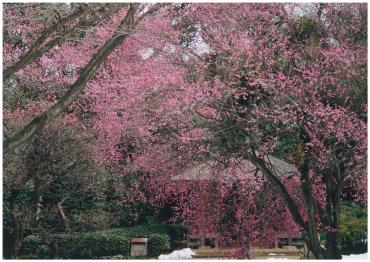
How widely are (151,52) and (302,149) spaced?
6.81m

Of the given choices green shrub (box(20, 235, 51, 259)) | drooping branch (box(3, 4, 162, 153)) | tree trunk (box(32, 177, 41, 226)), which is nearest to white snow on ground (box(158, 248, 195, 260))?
green shrub (box(20, 235, 51, 259))

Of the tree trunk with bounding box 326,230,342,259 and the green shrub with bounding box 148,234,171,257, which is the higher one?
the tree trunk with bounding box 326,230,342,259

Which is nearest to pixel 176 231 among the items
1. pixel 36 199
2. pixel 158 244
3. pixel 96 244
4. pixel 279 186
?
pixel 158 244

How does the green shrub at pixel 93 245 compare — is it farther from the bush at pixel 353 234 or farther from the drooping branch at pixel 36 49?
the drooping branch at pixel 36 49

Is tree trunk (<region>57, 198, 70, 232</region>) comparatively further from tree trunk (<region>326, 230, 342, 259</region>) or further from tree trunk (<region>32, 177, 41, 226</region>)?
tree trunk (<region>326, 230, 342, 259</region>)

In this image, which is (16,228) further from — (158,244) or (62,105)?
(62,105)

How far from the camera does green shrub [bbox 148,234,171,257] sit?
15.5 m

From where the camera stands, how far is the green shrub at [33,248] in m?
14.6

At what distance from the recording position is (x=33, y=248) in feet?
48.2

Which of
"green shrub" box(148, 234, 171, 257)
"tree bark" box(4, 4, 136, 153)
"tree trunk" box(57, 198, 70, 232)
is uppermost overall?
"tree bark" box(4, 4, 136, 153)

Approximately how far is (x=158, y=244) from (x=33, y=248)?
126 inches

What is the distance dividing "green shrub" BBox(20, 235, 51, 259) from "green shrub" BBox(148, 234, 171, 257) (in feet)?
8.69

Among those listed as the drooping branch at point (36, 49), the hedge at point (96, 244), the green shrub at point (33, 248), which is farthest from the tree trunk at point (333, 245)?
the green shrub at point (33, 248)

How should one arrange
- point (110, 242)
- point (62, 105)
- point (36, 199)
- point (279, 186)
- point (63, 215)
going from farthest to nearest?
point (110, 242) → point (63, 215) → point (36, 199) → point (279, 186) → point (62, 105)
